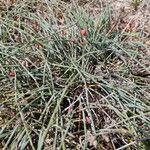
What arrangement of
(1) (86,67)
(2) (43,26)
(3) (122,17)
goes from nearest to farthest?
(1) (86,67) → (2) (43,26) → (3) (122,17)

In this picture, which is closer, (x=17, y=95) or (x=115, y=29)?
(x=17, y=95)

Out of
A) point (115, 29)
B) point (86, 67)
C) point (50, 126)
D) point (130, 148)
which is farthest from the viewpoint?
point (115, 29)

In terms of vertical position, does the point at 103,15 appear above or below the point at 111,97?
above

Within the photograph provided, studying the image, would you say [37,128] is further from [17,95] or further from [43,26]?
[43,26]

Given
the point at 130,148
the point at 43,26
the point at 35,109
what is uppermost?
the point at 43,26

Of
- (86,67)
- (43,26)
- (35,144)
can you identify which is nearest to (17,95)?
(35,144)

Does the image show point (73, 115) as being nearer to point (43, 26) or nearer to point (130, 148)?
point (130, 148)
